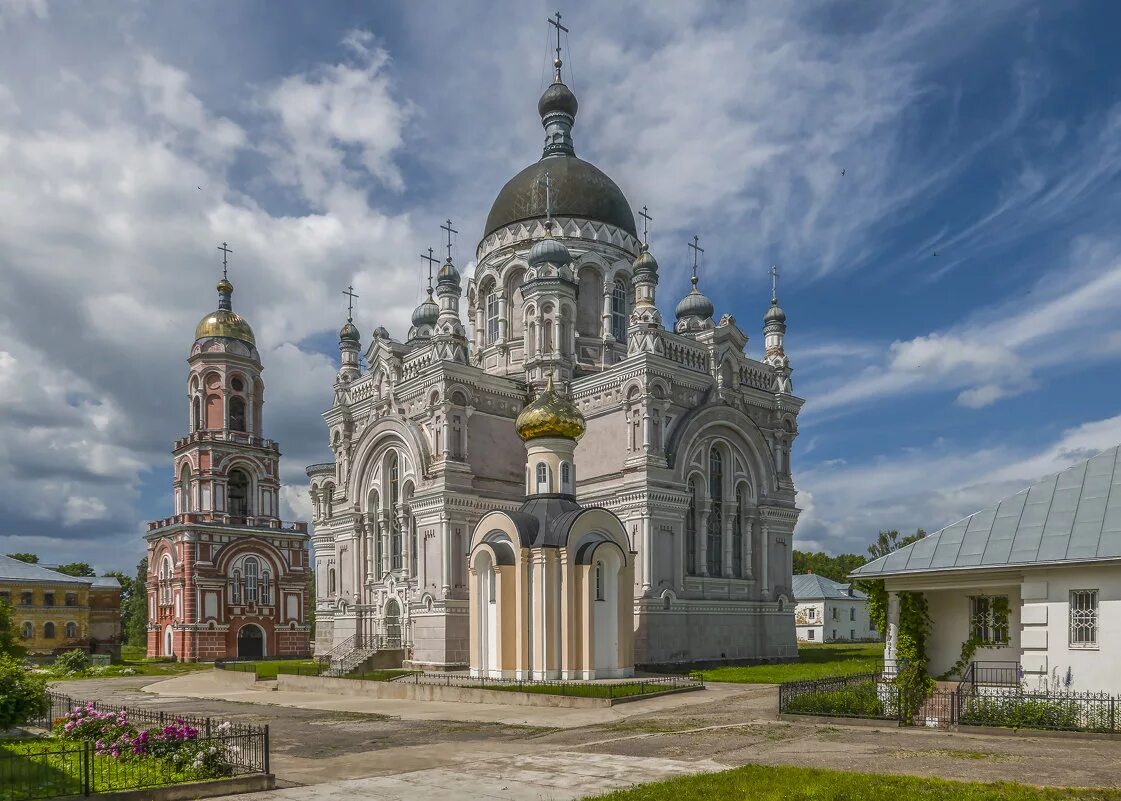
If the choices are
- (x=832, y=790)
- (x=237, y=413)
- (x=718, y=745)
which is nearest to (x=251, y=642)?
(x=237, y=413)

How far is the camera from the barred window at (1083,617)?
1590 centimetres

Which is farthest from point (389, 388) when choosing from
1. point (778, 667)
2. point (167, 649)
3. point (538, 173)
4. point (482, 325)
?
point (167, 649)

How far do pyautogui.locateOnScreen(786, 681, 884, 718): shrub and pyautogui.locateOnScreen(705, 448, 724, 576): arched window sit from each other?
51.3 feet

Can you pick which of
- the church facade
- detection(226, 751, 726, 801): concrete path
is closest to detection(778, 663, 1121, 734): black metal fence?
detection(226, 751, 726, 801): concrete path

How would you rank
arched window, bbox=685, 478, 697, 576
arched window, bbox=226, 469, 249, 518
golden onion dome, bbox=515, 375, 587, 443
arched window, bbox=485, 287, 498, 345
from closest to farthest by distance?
golden onion dome, bbox=515, 375, 587, 443 < arched window, bbox=685, 478, 697, 576 < arched window, bbox=485, 287, 498, 345 < arched window, bbox=226, 469, 249, 518

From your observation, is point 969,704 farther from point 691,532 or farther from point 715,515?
point 715,515

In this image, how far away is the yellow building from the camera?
48.5m

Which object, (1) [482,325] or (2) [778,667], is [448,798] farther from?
(1) [482,325]

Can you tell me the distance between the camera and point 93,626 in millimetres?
51188

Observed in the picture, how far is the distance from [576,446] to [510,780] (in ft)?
65.0

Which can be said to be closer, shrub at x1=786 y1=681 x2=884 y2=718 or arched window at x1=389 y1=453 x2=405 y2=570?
shrub at x1=786 y1=681 x2=884 y2=718

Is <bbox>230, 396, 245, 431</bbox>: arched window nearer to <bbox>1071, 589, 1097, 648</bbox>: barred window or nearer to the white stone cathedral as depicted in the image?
the white stone cathedral

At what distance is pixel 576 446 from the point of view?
31.7 metres

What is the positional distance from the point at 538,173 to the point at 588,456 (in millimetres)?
13359
